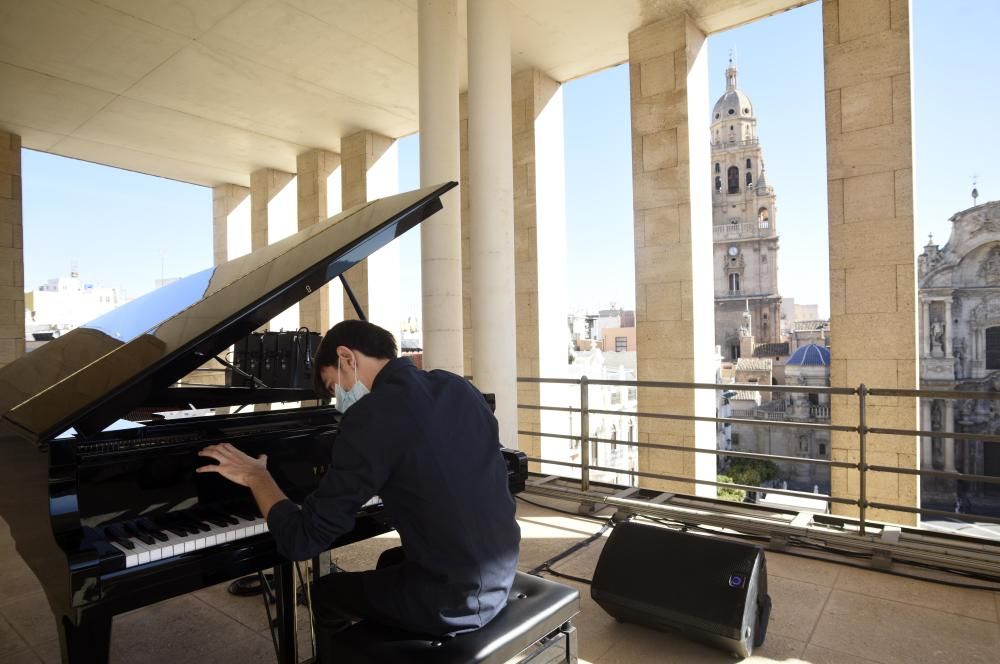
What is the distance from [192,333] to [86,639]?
83 cm

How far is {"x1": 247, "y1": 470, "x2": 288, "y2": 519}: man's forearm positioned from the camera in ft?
5.41

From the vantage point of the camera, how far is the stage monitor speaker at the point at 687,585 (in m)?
2.37

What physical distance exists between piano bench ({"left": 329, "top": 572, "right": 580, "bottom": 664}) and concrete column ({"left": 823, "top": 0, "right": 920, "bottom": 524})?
447 centimetres

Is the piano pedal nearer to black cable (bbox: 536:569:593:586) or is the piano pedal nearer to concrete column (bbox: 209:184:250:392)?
black cable (bbox: 536:569:593:586)

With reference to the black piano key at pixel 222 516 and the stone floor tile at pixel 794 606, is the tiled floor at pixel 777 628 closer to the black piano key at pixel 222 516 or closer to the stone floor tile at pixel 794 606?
the stone floor tile at pixel 794 606

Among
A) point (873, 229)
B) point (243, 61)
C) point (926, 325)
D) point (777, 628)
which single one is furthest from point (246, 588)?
point (926, 325)

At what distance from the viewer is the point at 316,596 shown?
5.98ft

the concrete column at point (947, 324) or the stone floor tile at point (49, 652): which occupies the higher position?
the concrete column at point (947, 324)

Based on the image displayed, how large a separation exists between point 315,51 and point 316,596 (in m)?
7.08

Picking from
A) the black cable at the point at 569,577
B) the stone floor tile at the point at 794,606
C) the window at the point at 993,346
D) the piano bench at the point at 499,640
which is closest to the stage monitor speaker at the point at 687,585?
the stone floor tile at the point at 794,606

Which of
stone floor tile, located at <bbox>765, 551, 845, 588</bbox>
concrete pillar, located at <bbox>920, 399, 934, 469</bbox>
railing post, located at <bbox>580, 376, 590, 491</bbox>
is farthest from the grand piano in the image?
concrete pillar, located at <bbox>920, 399, 934, 469</bbox>

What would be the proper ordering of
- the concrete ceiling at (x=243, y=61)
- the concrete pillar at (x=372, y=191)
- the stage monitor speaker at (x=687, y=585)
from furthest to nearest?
the concrete pillar at (x=372, y=191)
the concrete ceiling at (x=243, y=61)
the stage monitor speaker at (x=687, y=585)

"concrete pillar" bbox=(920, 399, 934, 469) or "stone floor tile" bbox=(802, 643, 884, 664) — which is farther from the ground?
"stone floor tile" bbox=(802, 643, 884, 664)

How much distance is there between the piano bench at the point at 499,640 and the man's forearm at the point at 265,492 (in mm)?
400
